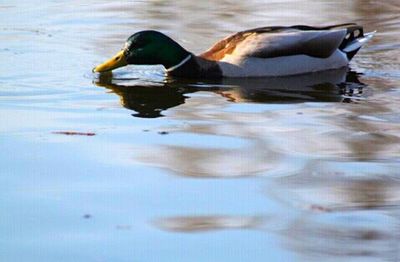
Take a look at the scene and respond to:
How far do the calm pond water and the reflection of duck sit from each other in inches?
0.6

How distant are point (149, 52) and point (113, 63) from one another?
369 mm

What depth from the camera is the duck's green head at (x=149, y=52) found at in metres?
9.40

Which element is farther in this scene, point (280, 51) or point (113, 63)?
point (280, 51)

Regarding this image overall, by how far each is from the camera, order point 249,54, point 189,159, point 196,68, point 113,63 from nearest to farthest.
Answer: point 189,159, point 113,63, point 196,68, point 249,54

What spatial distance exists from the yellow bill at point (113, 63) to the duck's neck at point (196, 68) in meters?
0.43

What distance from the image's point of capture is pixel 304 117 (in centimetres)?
757

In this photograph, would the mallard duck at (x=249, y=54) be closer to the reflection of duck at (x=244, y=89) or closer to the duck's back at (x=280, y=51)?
the duck's back at (x=280, y=51)

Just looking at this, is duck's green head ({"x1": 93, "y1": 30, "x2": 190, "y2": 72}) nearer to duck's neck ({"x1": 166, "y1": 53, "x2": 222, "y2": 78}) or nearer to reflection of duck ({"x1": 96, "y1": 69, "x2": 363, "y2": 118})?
duck's neck ({"x1": 166, "y1": 53, "x2": 222, "y2": 78})

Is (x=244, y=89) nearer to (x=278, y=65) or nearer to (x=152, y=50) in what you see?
(x=278, y=65)

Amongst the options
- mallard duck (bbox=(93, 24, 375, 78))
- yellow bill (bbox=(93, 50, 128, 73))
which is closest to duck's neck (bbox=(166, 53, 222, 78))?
mallard duck (bbox=(93, 24, 375, 78))

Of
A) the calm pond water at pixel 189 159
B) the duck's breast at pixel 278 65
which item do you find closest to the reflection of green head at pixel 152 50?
the calm pond water at pixel 189 159

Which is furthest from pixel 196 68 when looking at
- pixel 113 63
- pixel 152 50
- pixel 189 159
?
pixel 189 159

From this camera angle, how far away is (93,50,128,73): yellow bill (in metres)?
9.16

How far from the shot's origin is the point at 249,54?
378 inches
